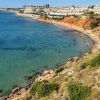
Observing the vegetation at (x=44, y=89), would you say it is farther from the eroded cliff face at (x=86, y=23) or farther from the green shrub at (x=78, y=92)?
the eroded cliff face at (x=86, y=23)

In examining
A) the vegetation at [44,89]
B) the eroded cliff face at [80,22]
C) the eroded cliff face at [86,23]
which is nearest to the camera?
the vegetation at [44,89]

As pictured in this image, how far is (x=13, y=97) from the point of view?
34969mm

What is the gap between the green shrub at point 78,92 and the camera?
25.2m

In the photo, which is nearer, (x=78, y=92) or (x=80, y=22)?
(x=78, y=92)

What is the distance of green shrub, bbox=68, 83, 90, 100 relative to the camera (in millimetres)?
25231

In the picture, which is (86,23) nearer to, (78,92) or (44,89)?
(44,89)

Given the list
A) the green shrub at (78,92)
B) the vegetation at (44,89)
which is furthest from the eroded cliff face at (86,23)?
the green shrub at (78,92)

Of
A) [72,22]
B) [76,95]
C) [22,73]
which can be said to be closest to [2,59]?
[22,73]

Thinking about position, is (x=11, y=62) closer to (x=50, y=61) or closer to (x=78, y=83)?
(x=50, y=61)

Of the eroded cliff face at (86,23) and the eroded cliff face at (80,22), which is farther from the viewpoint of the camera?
the eroded cliff face at (80,22)

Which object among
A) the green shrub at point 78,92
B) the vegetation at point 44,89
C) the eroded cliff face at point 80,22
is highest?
the green shrub at point 78,92

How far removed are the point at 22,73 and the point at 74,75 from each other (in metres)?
18.5

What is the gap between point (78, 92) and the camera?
83.6ft

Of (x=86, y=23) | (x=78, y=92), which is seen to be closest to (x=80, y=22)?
(x=86, y=23)
